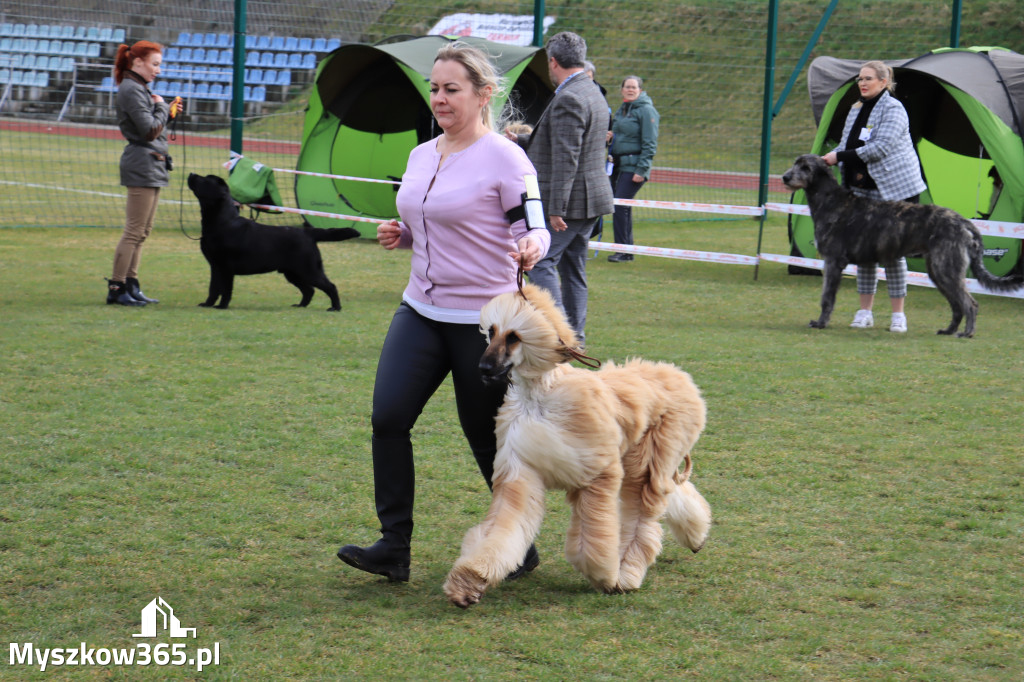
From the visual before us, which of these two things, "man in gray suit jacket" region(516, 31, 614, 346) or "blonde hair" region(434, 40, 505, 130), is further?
"man in gray suit jacket" region(516, 31, 614, 346)

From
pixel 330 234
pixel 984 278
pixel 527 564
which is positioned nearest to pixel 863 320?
pixel 984 278

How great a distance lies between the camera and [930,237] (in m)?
7.85

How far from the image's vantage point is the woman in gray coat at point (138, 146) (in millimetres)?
7906

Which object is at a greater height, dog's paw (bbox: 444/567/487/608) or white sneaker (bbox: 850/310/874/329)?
white sneaker (bbox: 850/310/874/329)

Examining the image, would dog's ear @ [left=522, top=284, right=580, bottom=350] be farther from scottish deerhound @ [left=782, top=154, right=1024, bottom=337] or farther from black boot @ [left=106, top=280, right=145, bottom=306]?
black boot @ [left=106, top=280, right=145, bottom=306]

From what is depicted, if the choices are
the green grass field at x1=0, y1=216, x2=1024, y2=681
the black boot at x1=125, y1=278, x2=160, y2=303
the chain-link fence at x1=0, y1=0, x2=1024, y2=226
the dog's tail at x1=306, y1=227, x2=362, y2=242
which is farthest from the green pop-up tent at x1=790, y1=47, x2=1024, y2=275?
the chain-link fence at x1=0, y1=0, x2=1024, y2=226

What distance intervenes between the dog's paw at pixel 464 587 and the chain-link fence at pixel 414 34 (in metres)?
16.4

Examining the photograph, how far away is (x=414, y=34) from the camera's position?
21516mm

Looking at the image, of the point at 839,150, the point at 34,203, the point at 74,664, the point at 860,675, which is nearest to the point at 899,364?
the point at 839,150

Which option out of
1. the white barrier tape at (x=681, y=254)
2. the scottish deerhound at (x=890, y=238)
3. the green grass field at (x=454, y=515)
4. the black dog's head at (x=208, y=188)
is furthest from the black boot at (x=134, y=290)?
the scottish deerhound at (x=890, y=238)

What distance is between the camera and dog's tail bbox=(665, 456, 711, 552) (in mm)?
3562

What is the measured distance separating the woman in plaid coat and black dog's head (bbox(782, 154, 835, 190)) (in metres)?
0.08

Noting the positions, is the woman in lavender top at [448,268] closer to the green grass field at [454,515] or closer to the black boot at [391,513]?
the black boot at [391,513]

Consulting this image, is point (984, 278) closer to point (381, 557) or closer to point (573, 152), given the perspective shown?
point (573, 152)
